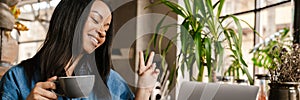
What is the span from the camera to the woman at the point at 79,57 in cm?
148

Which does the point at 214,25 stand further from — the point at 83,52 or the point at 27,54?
the point at 27,54

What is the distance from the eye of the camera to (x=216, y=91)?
1493 mm

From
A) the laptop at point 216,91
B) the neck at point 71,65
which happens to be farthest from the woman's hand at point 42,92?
the laptop at point 216,91

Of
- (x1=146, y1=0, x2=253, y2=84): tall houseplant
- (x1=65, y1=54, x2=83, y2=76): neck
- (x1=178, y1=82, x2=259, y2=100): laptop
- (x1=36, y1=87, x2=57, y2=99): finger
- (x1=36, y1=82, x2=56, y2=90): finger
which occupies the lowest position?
(x1=178, y1=82, x2=259, y2=100): laptop

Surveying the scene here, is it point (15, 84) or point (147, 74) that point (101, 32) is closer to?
point (147, 74)

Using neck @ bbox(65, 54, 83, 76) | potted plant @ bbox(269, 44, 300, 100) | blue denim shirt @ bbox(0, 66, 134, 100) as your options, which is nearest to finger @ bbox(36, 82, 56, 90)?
blue denim shirt @ bbox(0, 66, 134, 100)

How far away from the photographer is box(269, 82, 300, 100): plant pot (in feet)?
4.50

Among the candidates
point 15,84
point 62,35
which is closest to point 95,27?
point 62,35

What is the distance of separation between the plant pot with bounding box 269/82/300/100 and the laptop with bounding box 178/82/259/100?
0.13 metres

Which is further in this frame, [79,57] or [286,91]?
[79,57]

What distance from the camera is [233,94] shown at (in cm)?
141

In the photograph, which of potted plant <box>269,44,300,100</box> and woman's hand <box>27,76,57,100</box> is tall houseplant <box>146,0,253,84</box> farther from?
woman's hand <box>27,76,57,100</box>

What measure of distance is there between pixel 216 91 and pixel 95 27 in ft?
2.04

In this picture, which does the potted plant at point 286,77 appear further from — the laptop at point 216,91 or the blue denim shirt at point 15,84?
the blue denim shirt at point 15,84
